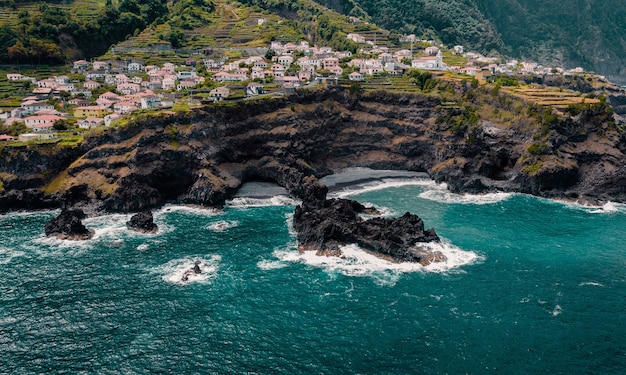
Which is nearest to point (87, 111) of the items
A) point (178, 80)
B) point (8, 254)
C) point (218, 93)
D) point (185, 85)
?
point (185, 85)

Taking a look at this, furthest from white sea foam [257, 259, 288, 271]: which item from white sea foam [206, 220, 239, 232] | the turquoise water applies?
white sea foam [206, 220, 239, 232]

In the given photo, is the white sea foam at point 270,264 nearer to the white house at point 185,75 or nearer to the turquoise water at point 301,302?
the turquoise water at point 301,302

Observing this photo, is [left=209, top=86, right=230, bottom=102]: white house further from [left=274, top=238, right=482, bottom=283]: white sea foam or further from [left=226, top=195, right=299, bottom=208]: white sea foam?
[left=274, top=238, right=482, bottom=283]: white sea foam

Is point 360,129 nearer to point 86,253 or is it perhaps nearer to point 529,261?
point 529,261

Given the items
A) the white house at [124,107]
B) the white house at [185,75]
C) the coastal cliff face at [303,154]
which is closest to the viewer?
the coastal cliff face at [303,154]

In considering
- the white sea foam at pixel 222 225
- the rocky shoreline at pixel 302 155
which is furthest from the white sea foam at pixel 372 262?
the rocky shoreline at pixel 302 155

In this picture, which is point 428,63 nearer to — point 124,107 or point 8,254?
point 124,107

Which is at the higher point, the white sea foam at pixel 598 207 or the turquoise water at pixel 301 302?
the white sea foam at pixel 598 207
